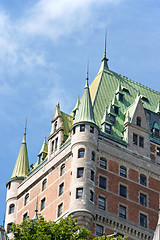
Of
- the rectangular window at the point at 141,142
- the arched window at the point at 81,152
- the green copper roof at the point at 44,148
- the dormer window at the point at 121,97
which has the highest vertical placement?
the dormer window at the point at 121,97

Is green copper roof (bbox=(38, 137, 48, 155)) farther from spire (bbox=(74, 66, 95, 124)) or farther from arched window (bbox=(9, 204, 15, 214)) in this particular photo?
spire (bbox=(74, 66, 95, 124))

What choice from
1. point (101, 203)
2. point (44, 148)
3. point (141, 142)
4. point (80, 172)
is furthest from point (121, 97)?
point (101, 203)

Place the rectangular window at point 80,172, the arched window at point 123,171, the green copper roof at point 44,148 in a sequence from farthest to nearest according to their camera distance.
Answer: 1. the green copper roof at point 44,148
2. the arched window at point 123,171
3. the rectangular window at point 80,172

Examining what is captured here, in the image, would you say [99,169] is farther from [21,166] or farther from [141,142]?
[21,166]

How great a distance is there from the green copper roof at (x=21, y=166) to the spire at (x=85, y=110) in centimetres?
1339

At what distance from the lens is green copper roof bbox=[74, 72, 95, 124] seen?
106000mm

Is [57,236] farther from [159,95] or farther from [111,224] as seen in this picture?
[159,95]

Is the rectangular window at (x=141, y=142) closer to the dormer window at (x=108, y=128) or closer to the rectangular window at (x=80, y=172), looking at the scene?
the dormer window at (x=108, y=128)

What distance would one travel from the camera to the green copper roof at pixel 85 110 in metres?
106

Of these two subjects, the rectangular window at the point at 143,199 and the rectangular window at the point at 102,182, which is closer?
the rectangular window at the point at 102,182

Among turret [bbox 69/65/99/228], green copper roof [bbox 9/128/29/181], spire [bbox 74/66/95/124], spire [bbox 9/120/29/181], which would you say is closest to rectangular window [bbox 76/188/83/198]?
turret [bbox 69/65/99/228]

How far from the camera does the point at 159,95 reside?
124 m

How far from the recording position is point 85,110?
4220 inches

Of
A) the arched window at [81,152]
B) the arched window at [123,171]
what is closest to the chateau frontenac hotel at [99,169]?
the arched window at [81,152]
